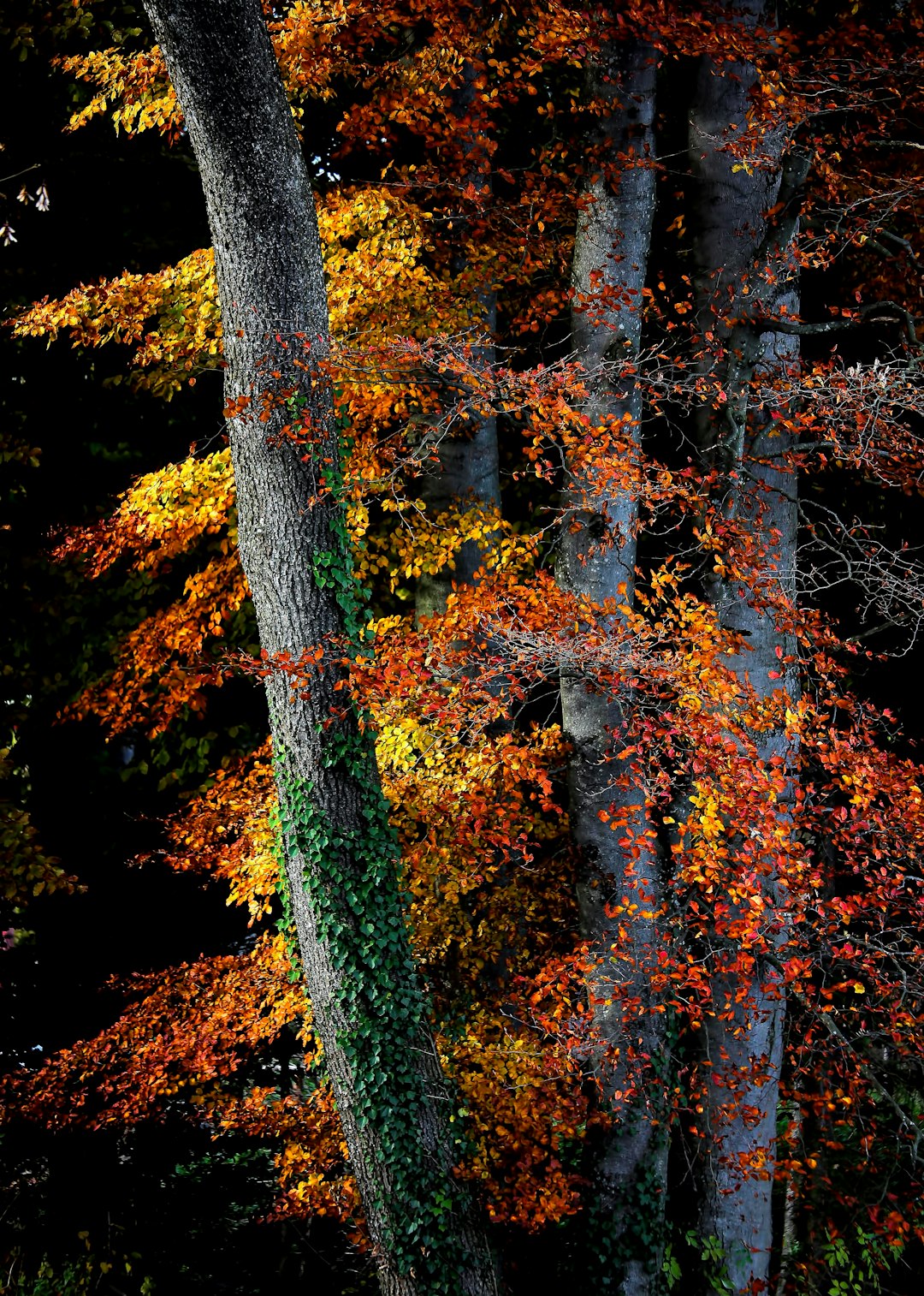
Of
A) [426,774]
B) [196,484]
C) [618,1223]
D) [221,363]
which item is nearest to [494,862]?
[426,774]

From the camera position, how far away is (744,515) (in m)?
6.93

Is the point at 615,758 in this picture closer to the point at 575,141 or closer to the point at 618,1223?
the point at 618,1223

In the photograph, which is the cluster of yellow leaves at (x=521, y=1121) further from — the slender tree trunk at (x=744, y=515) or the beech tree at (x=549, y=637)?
the slender tree trunk at (x=744, y=515)

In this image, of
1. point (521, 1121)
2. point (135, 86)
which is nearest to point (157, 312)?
point (135, 86)

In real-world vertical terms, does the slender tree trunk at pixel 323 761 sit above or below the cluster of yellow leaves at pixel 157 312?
below

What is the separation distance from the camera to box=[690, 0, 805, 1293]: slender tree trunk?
22.2ft

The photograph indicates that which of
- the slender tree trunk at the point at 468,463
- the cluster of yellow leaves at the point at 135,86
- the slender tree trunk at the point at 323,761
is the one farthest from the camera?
the cluster of yellow leaves at the point at 135,86

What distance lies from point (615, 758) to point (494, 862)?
58.5 inches

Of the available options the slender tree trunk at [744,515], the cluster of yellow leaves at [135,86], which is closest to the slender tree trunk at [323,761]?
the slender tree trunk at [744,515]

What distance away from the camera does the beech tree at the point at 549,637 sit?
19.8 ft

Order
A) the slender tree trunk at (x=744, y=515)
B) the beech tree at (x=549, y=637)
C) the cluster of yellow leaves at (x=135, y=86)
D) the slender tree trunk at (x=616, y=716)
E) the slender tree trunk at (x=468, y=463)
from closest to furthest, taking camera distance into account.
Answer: the beech tree at (x=549, y=637), the slender tree trunk at (x=616, y=716), the slender tree trunk at (x=744, y=515), the slender tree trunk at (x=468, y=463), the cluster of yellow leaves at (x=135, y=86)

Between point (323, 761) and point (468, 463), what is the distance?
2675mm

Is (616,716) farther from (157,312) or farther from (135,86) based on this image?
(135,86)

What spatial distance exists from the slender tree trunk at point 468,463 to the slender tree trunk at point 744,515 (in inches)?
58.3
